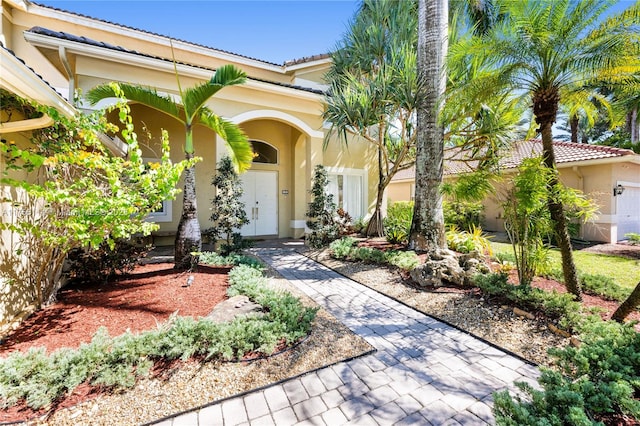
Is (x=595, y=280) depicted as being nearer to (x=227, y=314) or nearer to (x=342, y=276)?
(x=342, y=276)

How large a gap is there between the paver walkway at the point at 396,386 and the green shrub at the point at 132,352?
66 centimetres

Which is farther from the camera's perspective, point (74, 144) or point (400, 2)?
point (400, 2)

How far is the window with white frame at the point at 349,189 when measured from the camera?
39.6 feet

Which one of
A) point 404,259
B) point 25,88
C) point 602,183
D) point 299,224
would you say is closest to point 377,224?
point 299,224

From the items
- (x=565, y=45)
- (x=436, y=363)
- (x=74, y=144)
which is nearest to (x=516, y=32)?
(x=565, y=45)

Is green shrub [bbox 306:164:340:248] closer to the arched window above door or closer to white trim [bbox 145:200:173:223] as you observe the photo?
the arched window above door

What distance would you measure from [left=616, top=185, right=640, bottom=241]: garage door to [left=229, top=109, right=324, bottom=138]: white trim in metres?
13.3

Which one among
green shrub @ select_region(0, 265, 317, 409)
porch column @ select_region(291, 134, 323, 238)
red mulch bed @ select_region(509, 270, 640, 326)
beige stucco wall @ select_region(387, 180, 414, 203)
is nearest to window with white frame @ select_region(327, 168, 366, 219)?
porch column @ select_region(291, 134, 323, 238)

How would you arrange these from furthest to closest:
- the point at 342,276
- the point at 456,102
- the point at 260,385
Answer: the point at 342,276 → the point at 456,102 → the point at 260,385

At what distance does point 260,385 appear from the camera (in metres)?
2.82

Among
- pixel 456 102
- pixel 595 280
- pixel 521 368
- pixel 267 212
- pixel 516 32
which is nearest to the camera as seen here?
pixel 521 368

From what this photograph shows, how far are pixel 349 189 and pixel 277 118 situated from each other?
465 centimetres

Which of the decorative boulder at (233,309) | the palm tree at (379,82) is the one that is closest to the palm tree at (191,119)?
the decorative boulder at (233,309)

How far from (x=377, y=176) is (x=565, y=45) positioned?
9.00 metres
